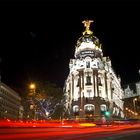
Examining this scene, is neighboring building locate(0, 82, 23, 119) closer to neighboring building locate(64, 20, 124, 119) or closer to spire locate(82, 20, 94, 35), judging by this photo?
neighboring building locate(64, 20, 124, 119)

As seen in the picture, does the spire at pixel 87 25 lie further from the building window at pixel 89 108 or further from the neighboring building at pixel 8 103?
the neighboring building at pixel 8 103

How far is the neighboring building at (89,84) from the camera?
286 ft

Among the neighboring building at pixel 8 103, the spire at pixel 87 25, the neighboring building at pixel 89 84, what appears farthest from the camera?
the spire at pixel 87 25

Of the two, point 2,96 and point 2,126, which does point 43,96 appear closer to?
point 2,96

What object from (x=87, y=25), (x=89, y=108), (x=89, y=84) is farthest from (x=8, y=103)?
(x=87, y=25)

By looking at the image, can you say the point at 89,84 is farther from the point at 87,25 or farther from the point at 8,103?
the point at 8,103

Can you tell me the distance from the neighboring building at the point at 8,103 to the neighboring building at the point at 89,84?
20614 mm

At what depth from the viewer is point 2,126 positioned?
1433 centimetres

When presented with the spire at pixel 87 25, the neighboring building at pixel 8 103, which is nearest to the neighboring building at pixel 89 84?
the spire at pixel 87 25

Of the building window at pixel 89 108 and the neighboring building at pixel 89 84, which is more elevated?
the neighboring building at pixel 89 84

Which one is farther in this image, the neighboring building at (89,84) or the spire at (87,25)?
the spire at (87,25)

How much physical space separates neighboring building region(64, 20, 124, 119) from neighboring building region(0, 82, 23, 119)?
20.6 metres

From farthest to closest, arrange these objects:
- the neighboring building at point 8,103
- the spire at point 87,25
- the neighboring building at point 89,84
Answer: the spire at point 87,25
the neighboring building at point 8,103
the neighboring building at point 89,84

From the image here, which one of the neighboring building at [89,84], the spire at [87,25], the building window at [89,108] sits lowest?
the building window at [89,108]
